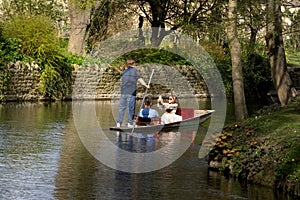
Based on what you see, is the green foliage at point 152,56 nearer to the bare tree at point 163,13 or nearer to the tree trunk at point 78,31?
the bare tree at point 163,13

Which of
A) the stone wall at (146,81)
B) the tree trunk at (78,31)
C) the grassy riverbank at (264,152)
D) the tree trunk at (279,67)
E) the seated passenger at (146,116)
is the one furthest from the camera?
the tree trunk at (78,31)

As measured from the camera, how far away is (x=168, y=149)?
15.9m

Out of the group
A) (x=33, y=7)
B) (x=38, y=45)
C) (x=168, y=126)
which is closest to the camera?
(x=168, y=126)

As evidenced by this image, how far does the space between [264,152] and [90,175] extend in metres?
2.87

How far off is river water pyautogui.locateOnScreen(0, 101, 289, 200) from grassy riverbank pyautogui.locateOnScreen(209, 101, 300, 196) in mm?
217

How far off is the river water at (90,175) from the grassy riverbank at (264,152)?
22 centimetres

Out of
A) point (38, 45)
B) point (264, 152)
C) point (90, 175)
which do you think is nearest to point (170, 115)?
point (90, 175)

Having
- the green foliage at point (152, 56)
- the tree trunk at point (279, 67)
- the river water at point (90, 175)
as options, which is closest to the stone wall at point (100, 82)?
the green foliage at point (152, 56)

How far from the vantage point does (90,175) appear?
12.3 meters

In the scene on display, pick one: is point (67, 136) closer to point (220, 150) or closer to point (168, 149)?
point (168, 149)

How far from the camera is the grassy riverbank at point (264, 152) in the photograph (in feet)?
37.1

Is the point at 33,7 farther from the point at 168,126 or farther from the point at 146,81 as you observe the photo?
the point at 168,126

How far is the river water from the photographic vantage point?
10891 mm

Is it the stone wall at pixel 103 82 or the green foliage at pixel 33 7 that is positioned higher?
the green foliage at pixel 33 7
